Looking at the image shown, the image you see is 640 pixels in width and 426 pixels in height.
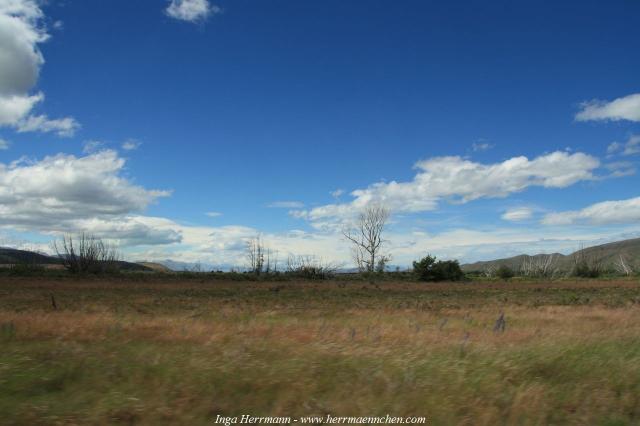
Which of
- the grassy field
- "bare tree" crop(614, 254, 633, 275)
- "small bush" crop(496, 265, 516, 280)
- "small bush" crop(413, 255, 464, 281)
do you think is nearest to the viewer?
the grassy field

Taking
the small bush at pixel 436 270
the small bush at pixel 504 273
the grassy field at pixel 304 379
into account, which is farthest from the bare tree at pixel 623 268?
the grassy field at pixel 304 379

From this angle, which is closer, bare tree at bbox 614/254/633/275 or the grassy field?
the grassy field

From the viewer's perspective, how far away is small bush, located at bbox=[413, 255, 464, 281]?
6450 cm

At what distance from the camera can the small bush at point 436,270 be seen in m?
64.5

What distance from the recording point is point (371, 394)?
19.4ft

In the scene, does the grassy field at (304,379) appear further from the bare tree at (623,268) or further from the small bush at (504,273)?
the bare tree at (623,268)

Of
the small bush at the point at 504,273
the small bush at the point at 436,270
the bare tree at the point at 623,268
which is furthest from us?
the bare tree at the point at 623,268

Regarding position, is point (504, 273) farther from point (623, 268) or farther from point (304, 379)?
point (304, 379)

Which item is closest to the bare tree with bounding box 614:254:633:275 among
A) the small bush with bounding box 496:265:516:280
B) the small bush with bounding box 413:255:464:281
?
the small bush with bounding box 496:265:516:280

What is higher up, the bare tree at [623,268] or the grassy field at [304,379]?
the bare tree at [623,268]

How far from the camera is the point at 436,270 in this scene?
212 ft

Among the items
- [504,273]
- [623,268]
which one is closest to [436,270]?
[504,273]

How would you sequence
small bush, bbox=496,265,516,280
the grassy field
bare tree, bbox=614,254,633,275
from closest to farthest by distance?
the grassy field
small bush, bbox=496,265,516,280
bare tree, bbox=614,254,633,275

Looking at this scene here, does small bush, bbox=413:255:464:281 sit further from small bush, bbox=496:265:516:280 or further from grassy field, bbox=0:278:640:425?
grassy field, bbox=0:278:640:425
